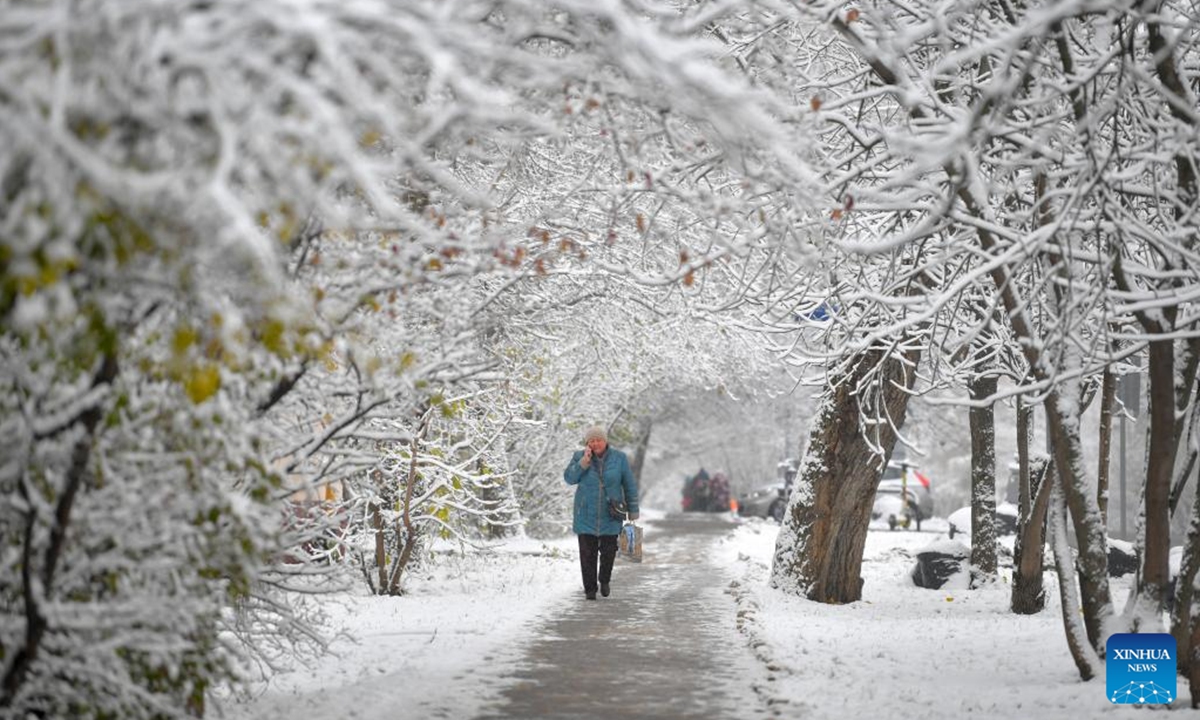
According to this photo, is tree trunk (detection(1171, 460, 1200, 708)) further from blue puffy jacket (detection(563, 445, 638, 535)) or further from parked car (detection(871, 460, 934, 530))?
parked car (detection(871, 460, 934, 530))

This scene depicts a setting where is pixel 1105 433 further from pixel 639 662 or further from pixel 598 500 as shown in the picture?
pixel 598 500

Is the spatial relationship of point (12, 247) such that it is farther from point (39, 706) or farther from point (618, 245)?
point (618, 245)

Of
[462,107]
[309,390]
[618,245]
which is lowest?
[309,390]

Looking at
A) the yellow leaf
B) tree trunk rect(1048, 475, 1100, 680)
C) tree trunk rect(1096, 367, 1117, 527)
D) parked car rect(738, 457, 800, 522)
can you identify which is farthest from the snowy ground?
parked car rect(738, 457, 800, 522)

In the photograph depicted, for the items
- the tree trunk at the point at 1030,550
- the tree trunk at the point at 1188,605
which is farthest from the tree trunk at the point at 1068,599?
the tree trunk at the point at 1030,550

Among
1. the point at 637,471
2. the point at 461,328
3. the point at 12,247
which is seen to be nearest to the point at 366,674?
the point at 461,328

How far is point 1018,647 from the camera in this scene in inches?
386

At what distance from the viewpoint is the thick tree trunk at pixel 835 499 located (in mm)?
12930

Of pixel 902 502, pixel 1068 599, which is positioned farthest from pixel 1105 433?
pixel 902 502

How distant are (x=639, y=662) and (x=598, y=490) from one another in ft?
13.0

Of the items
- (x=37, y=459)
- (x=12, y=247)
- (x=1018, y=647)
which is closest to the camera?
(x=12, y=247)

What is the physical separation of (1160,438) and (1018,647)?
2894 millimetres

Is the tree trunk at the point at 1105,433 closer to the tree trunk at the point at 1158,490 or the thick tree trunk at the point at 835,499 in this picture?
the tree trunk at the point at 1158,490

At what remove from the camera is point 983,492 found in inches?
580
